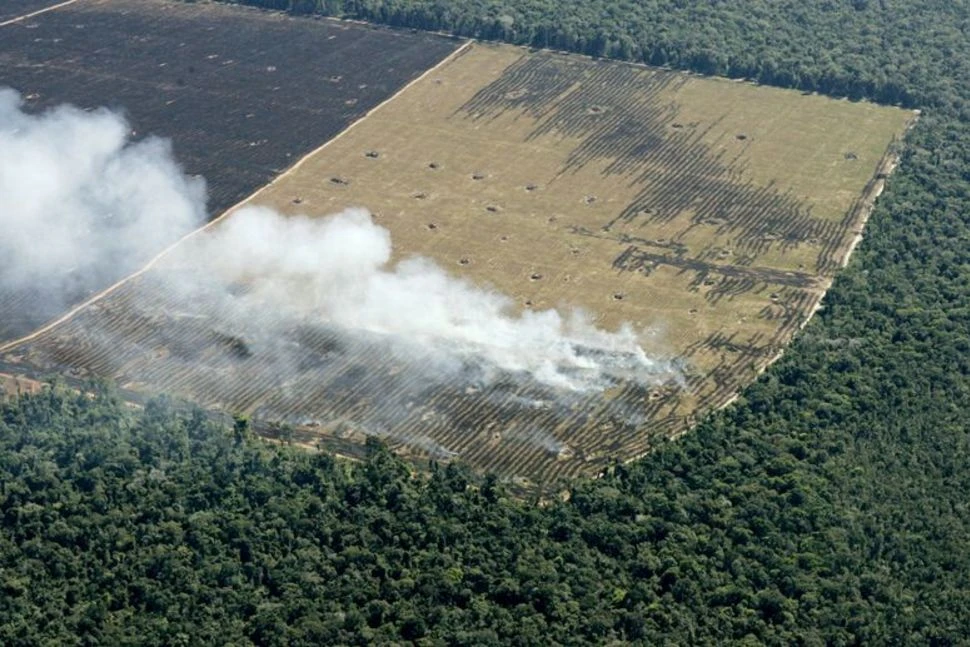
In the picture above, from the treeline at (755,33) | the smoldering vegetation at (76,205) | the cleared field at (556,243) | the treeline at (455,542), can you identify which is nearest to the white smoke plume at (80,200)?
the smoldering vegetation at (76,205)

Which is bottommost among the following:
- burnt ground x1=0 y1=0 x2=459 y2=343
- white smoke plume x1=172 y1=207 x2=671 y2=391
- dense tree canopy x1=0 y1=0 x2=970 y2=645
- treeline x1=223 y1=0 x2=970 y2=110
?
treeline x1=223 y1=0 x2=970 y2=110

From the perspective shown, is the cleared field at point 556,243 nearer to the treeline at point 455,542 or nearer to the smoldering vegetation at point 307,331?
the smoldering vegetation at point 307,331

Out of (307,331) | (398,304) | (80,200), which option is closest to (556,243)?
(398,304)

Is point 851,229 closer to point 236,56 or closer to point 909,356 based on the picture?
point 909,356

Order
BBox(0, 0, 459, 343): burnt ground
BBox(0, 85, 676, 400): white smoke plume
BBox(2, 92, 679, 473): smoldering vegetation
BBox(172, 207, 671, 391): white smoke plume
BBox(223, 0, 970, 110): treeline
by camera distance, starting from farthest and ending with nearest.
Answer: BBox(223, 0, 970, 110): treeline < BBox(0, 0, 459, 343): burnt ground < BBox(0, 85, 676, 400): white smoke plume < BBox(172, 207, 671, 391): white smoke plume < BBox(2, 92, 679, 473): smoldering vegetation

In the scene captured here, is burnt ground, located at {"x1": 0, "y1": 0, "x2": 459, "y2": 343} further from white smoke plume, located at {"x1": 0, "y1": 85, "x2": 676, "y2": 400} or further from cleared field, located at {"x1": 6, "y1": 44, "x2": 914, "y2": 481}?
white smoke plume, located at {"x1": 0, "y1": 85, "x2": 676, "y2": 400}

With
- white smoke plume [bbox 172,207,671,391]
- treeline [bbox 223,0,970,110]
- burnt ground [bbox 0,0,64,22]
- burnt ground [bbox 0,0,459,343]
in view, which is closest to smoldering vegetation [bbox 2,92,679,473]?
white smoke plume [bbox 172,207,671,391]

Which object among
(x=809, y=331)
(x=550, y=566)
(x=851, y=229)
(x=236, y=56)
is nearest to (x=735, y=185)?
(x=851, y=229)
